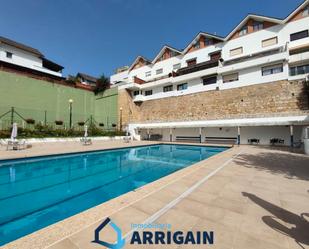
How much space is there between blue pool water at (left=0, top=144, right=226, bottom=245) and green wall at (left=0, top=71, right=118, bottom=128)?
40.4 feet

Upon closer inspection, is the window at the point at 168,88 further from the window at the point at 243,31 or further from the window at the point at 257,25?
the window at the point at 257,25

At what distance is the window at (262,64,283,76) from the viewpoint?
658 inches

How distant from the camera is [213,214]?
2938 millimetres

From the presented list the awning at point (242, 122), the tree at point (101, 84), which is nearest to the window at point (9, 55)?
the tree at point (101, 84)

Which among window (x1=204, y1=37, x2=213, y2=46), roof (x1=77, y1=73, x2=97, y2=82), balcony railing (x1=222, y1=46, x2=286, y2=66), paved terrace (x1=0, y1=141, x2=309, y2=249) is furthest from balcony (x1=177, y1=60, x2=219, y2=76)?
roof (x1=77, y1=73, x2=97, y2=82)

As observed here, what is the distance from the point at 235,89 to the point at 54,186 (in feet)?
64.9

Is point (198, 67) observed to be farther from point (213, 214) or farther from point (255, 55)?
point (213, 214)

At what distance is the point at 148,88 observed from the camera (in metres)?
26.8

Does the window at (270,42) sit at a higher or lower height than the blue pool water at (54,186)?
higher

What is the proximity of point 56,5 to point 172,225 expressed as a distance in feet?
56.1

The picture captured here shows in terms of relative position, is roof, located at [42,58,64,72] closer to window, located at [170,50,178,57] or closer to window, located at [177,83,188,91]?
window, located at [170,50,178,57]

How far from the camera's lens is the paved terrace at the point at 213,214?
2217 mm

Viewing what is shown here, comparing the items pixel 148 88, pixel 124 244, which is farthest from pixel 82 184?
pixel 148 88

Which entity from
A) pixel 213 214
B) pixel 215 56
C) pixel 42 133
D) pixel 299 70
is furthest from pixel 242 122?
pixel 42 133
